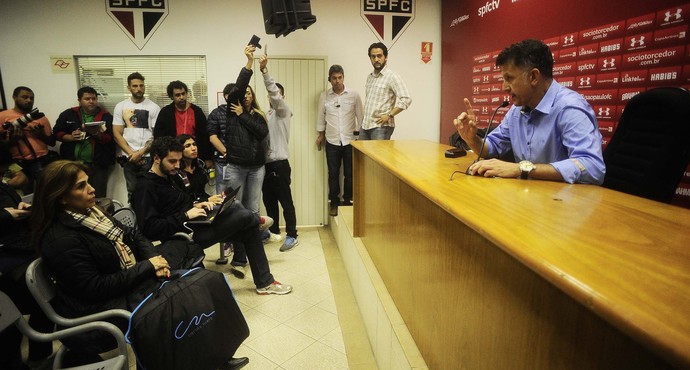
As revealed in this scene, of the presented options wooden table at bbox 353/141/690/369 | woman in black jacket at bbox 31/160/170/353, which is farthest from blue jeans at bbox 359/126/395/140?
woman in black jacket at bbox 31/160/170/353

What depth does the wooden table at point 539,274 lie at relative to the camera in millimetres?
517

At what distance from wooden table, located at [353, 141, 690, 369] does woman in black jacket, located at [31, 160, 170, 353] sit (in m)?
1.20

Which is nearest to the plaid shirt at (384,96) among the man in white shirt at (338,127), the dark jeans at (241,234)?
the man in white shirt at (338,127)

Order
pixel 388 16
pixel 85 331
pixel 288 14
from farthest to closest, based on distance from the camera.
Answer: pixel 388 16, pixel 288 14, pixel 85 331

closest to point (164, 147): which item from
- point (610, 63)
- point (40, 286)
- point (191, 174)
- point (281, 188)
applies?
point (191, 174)

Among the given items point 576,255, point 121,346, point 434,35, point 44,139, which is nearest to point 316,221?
point 434,35

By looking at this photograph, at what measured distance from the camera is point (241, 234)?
106 inches

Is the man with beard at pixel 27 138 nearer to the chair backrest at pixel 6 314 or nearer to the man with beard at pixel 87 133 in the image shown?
the man with beard at pixel 87 133

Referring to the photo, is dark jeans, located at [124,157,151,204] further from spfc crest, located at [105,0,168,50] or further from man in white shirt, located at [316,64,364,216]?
man in white shirt, located at [316,64,364,216]

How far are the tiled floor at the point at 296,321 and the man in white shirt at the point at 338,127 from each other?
39.1 inches

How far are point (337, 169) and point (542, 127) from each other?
2.75 metres

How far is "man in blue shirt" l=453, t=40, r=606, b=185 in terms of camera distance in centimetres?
134

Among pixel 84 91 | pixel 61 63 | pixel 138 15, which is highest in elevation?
pixel 138 15

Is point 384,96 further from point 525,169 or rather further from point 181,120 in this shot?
point 525,169
